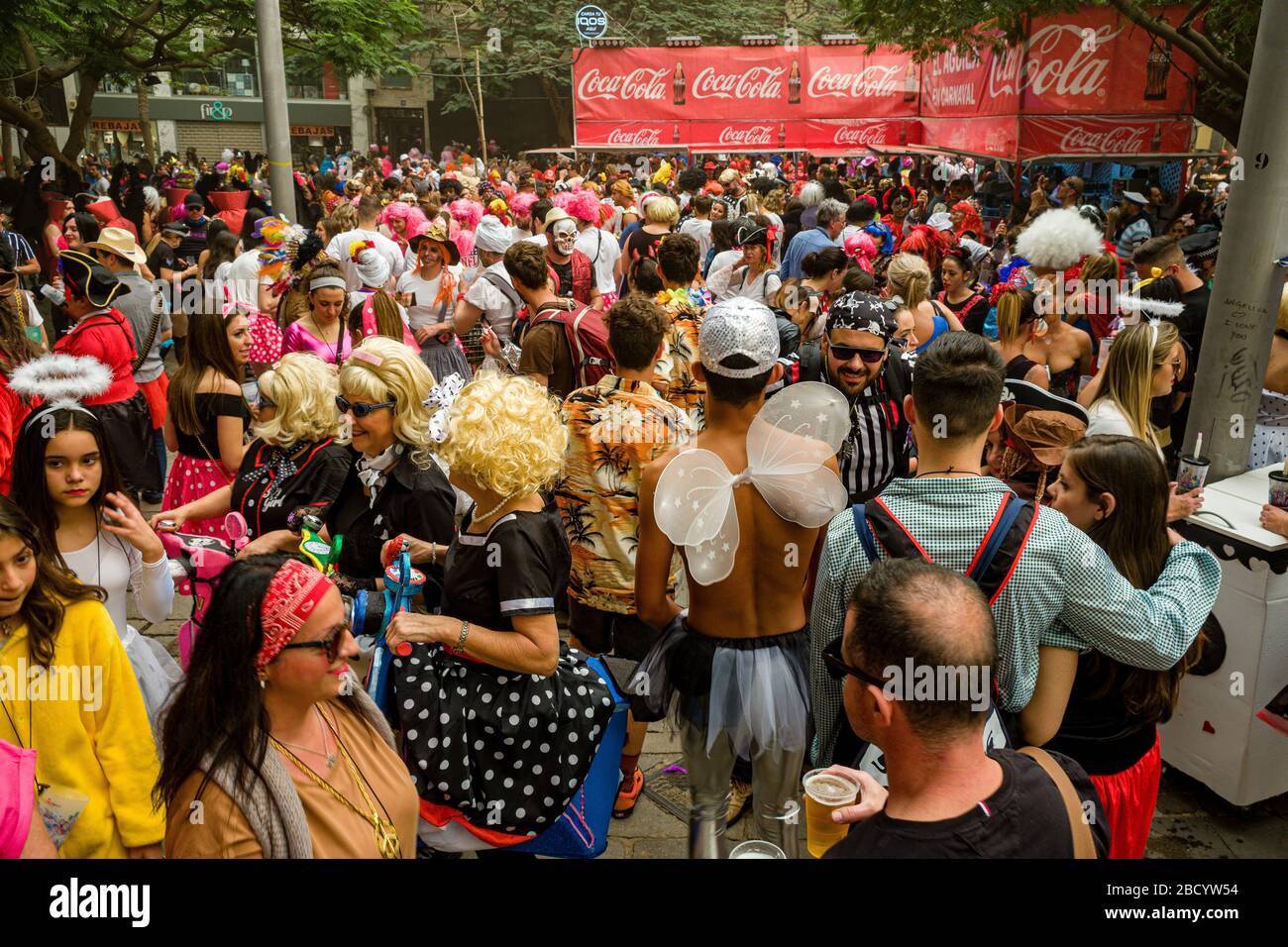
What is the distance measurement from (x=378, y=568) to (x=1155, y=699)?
2.64 meters

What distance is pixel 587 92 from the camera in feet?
74.7

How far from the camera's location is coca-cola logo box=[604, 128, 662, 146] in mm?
22641

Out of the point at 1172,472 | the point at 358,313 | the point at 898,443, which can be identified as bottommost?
the point at 1172,472

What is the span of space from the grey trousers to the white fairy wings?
62 cm

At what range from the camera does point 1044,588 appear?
8.10 feet

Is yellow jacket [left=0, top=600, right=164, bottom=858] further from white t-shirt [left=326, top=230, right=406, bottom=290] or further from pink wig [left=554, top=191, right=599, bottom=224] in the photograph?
pink wig [left=554, top=191, right=599, bottom=224]

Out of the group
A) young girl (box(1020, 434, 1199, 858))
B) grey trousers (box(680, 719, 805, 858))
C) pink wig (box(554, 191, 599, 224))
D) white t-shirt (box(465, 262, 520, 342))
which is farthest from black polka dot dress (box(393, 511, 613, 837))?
pink wig (box(554, 191, 599, 224))

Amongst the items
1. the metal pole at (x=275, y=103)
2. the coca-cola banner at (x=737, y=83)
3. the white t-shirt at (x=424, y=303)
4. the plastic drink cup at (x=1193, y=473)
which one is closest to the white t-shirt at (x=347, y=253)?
the white t-shirt at (x=424, y=303)

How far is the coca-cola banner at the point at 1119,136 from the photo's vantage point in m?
11.5

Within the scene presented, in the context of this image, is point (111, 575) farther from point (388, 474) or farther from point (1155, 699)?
point (1155, 699)

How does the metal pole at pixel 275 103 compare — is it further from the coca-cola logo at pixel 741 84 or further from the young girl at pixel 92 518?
the coca-cola logo at pixel 741 84

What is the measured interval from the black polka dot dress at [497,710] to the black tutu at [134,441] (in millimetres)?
4155
